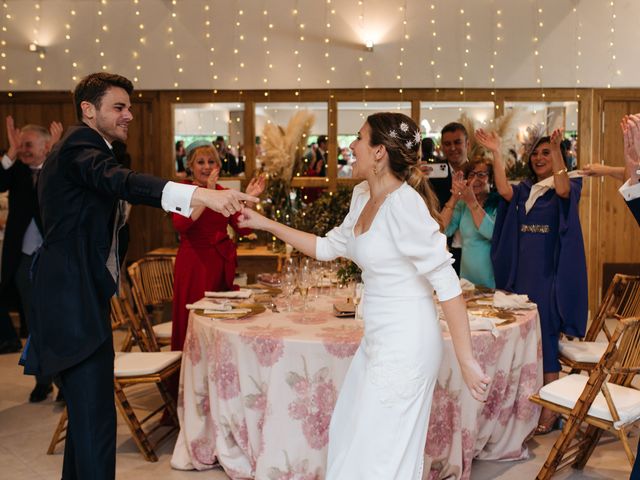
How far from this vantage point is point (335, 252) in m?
2.81

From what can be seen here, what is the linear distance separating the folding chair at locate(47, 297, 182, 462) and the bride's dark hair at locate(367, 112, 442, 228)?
79.9 inches

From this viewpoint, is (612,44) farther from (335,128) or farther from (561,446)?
(561,446)

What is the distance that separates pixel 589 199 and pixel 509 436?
4399 mm

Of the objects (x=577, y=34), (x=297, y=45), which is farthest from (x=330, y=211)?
(x=577, y=34)

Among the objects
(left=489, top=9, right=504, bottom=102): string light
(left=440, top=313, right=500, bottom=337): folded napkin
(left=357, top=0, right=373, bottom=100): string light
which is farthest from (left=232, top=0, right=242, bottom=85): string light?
(left=440, top=313, right=500, bottom=337): folded napkin

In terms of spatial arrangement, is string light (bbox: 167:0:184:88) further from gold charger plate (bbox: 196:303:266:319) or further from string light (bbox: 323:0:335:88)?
gold charger plate (bbox: 196:303:266:319)

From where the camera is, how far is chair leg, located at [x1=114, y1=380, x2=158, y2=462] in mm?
3834

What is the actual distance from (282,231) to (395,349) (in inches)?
29.1

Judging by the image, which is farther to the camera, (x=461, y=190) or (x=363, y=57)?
(x=363, y=57)

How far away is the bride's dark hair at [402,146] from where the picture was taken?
246cm

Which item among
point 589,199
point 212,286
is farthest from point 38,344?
point 589,199

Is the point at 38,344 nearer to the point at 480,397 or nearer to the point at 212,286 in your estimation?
the point at 480,397

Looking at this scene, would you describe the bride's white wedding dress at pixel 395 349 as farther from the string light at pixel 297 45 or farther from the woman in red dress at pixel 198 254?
the string light at pixel 297 45

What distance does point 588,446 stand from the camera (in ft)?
12.2
